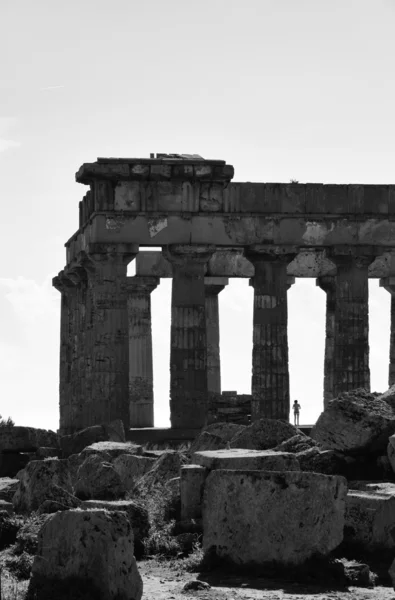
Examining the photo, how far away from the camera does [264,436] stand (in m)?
22.7

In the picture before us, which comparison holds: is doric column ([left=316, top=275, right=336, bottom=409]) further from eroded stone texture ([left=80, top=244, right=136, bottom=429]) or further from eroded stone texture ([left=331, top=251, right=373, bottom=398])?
eroded stone texture ([left=80, top=244, right=136, bottom=429])

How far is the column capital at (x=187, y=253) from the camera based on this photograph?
38250mm

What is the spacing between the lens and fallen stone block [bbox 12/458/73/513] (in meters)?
19.8

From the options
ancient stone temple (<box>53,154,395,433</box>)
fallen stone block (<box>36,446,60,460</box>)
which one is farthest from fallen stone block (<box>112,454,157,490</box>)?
ancient stone temple (<box>53,154,395,433</box>)

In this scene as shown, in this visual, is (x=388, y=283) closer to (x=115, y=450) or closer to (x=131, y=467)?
(x=115, y=450)

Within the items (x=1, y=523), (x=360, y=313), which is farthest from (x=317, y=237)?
(x=1, y=523)

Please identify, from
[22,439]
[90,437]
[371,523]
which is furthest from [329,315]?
[371,523]

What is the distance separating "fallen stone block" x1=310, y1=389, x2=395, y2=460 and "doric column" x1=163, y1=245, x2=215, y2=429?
59.8 ft

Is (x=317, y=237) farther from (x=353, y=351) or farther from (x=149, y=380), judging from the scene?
(x=149, y=380)

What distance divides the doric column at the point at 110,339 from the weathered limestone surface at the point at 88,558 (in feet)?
79.6

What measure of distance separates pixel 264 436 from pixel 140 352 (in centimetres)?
2519

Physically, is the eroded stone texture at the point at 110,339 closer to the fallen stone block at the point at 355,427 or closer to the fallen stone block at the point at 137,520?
the fallen stone block at the point at 355,427

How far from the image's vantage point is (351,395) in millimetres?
20500

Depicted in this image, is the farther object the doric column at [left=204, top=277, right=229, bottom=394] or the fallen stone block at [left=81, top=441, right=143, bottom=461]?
the doric column at [left=204, top=277, right=229, bottom=394]
